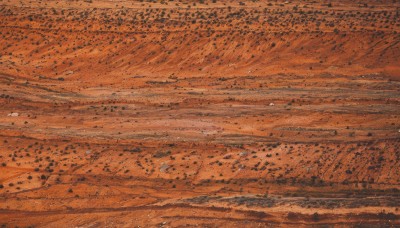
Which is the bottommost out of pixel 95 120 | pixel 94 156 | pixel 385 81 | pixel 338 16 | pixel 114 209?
pixel 114 209

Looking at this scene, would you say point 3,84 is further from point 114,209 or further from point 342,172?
point 342,172

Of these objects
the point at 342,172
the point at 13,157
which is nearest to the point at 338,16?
the point at 342,172

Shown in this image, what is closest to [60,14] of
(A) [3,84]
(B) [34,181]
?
(A) [3,84]

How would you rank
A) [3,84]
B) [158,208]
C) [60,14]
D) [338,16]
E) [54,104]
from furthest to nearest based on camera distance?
[60,14]
[338,16]
[3,84]
[54,104]
[158,208]

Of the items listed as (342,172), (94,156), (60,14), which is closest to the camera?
(342,172)

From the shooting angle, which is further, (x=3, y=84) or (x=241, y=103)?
(x=3, y=84)

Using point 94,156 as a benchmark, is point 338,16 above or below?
above

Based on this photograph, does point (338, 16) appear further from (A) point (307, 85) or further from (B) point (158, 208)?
(B) point (158, 208)
